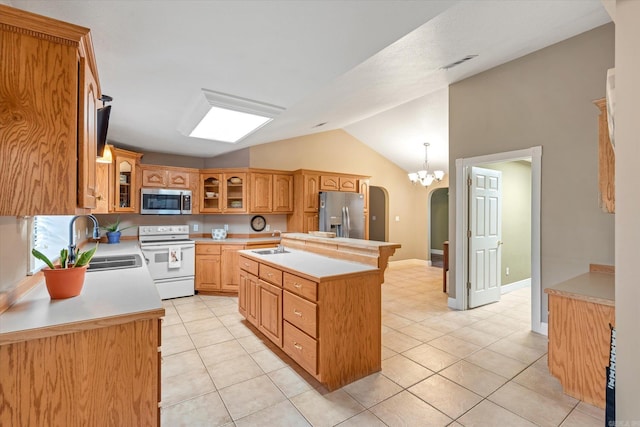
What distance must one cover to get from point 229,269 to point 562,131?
4.64 meters

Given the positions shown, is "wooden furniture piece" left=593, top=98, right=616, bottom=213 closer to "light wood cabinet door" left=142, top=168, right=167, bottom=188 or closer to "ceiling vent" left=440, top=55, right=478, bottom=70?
"ceiling vent" left=440, top=55, right=478, bottom=70

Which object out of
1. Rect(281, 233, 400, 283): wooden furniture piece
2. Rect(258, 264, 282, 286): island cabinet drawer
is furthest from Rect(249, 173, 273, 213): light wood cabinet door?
Rect(258, 264, 282, 286): island cabinet drawer

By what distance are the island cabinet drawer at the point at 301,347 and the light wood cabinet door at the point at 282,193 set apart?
123 inches

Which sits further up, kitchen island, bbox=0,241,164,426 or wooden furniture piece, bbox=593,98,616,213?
wooden furniture piece, bbox=593,98,616,213

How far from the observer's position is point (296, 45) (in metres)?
2.01

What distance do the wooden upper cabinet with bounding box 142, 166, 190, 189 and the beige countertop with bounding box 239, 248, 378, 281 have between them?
2448 mm

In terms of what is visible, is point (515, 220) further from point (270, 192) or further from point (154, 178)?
point (154, 178)

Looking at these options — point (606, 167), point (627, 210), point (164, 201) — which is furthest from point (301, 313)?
point (164, 201)

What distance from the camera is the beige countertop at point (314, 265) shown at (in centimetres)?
235

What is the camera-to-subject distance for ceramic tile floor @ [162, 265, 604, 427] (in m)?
1.96

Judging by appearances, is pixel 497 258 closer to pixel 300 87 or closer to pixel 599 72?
pixel 599 72

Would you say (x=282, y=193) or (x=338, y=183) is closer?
(x=282, y=193)

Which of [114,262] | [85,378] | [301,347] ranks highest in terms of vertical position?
[114,262]

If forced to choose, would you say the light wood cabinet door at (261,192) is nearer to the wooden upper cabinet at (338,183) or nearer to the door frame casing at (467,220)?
the wooden upper cabinet at (338,183)
